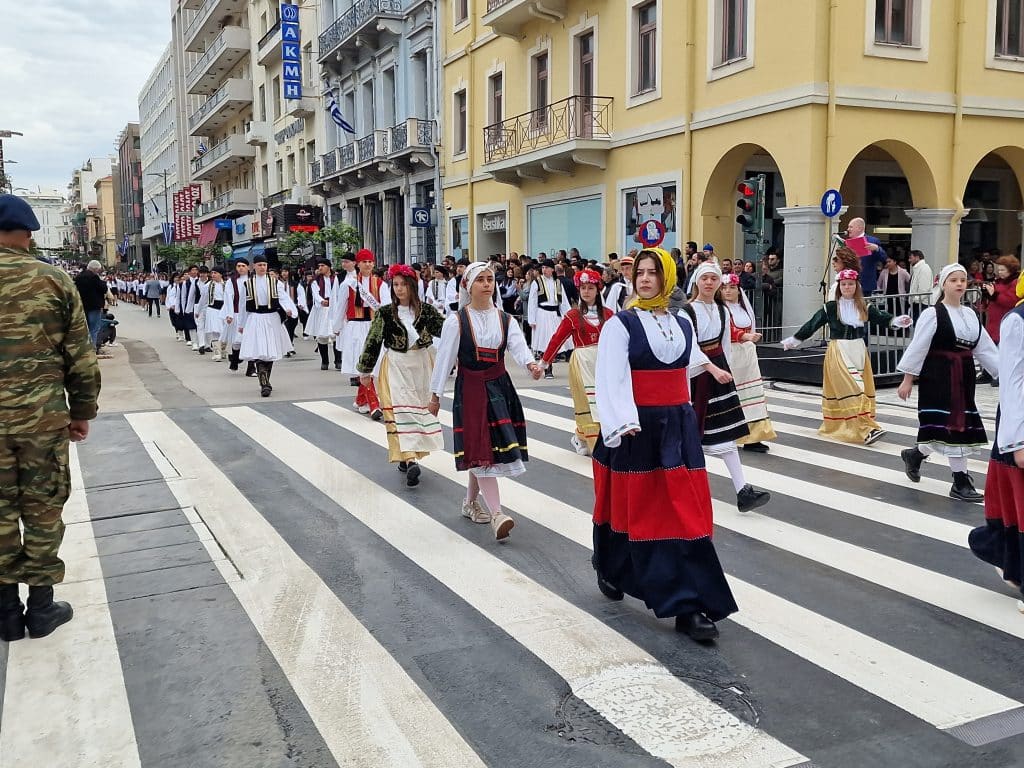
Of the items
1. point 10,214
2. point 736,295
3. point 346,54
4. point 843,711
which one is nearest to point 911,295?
point 736,295

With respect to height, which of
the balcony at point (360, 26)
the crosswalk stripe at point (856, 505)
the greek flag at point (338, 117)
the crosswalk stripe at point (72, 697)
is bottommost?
the crosswalk stripe at point (72, 697)

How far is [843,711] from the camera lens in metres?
3.78

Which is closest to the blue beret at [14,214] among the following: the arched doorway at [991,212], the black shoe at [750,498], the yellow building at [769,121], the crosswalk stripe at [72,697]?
the crosswalk stripe at [72,697]

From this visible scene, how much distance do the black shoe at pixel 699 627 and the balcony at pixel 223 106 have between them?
5022 cm

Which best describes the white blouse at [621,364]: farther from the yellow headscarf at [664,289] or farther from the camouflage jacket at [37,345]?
the camouflage jacket at [37,345]

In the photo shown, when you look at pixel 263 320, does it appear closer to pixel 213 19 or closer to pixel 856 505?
pixel 856 505

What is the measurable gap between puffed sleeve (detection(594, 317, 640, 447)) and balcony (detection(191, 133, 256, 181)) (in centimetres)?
4973

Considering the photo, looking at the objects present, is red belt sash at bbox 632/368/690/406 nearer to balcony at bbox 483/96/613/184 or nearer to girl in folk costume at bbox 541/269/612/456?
girl in folk costume at bbox 541/269/612/456

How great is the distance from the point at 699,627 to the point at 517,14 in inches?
856

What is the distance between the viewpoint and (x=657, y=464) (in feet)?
15.1

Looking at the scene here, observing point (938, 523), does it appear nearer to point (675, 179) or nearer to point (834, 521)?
point (834, 521)

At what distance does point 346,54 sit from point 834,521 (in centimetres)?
3317

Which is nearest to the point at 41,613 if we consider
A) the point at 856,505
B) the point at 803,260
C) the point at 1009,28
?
the point at 856,505

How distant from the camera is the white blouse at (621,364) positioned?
14.8ft
